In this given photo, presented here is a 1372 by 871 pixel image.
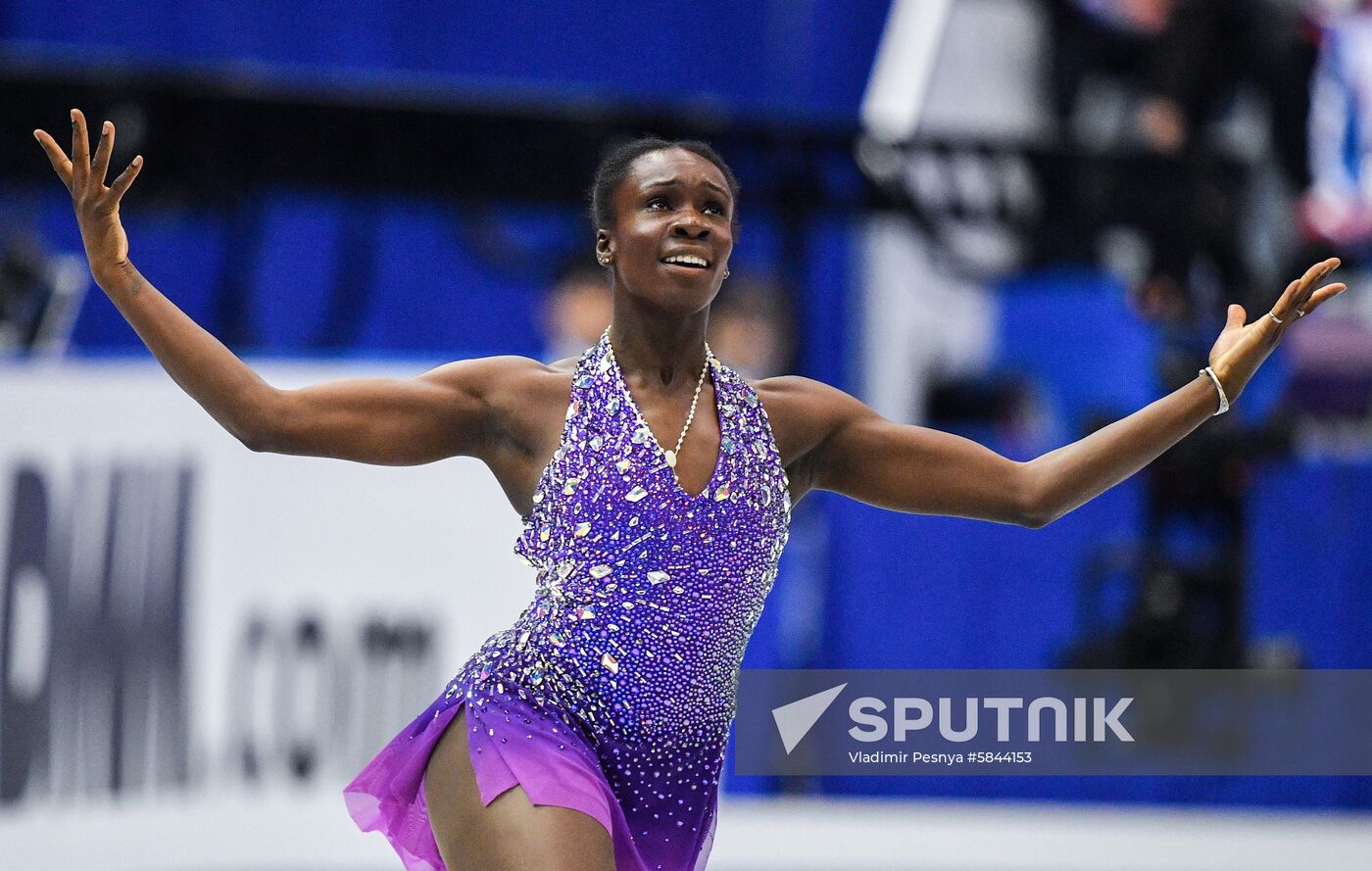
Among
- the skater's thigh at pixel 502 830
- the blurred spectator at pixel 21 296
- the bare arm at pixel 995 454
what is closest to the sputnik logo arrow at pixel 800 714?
the bare arm at pixel 995 454

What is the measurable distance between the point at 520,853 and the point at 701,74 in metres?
6.64

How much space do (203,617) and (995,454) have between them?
125 inches

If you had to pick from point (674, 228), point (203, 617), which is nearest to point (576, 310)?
point (203, 617)

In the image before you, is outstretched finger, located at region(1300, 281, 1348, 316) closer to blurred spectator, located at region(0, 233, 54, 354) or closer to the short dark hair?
the short dark hair

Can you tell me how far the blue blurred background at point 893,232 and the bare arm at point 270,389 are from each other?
373cm

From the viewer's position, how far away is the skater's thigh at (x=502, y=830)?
2.29 m

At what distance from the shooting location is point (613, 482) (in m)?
2.53

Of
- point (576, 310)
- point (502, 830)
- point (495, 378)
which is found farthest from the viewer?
point (576, 310)

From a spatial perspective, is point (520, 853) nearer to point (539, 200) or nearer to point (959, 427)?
point (539, 200)

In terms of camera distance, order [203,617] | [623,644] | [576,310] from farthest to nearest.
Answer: [576,310] → [203,617] → [623,644]

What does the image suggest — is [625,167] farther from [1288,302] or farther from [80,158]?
[1288,302]

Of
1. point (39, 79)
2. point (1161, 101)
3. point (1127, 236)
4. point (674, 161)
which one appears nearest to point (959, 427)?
point (1127, 236)

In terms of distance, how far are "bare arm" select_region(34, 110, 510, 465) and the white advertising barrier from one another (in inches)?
108

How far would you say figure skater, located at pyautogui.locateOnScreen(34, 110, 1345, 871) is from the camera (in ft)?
7.80
